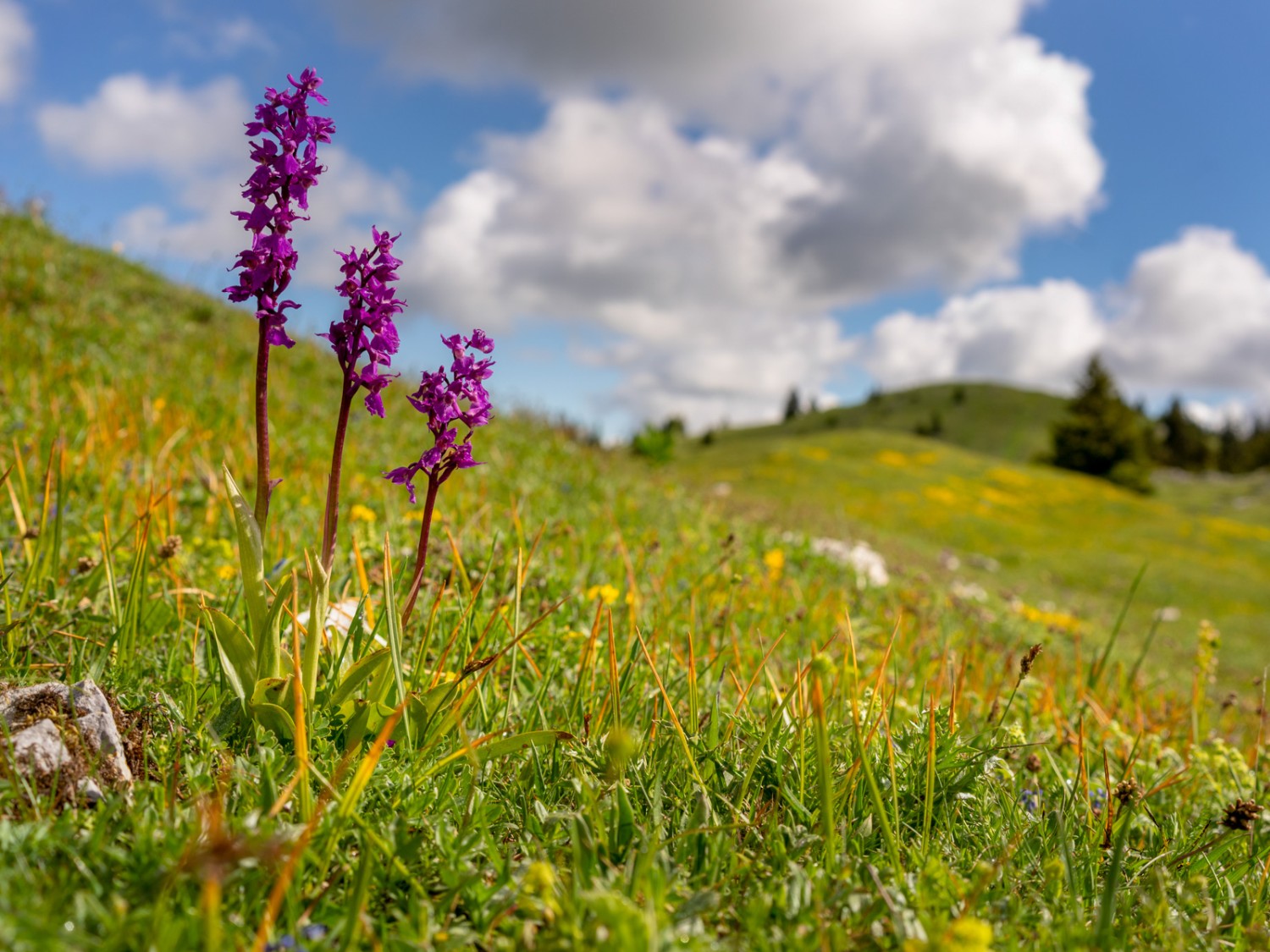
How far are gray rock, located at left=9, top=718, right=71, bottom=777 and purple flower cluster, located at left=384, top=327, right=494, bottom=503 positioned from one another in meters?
1.05

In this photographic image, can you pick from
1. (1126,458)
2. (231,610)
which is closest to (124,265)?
(231,610)

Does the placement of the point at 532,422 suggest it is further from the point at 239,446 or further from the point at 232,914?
the point at 232,914

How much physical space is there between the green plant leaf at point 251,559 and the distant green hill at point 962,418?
232 ft

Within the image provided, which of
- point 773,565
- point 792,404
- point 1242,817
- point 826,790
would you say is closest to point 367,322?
point 826,790

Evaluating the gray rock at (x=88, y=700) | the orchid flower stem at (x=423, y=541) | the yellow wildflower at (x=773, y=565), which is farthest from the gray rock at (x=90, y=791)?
the yellow wildflower at (x=773, y=565)

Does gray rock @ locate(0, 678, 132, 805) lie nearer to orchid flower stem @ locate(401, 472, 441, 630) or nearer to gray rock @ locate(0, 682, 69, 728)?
gray rock @ locate(0, 682, 69, 728)

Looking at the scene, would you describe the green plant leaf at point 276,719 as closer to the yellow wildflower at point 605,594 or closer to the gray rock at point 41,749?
the gray rock at point 41,749

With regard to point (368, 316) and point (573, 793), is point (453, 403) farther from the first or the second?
point (573, 793)

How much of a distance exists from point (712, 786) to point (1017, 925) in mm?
877

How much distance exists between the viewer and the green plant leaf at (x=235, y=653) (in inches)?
90.1

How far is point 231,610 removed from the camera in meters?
2.99

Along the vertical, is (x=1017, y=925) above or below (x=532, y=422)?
below

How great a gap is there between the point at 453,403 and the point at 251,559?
0.72 m

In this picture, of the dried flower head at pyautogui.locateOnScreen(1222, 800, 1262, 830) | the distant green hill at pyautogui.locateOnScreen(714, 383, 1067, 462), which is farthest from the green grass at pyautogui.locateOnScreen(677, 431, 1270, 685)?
the distant green hill at pyautogui.locateOnScreen(714, 383, 1067, 462)
